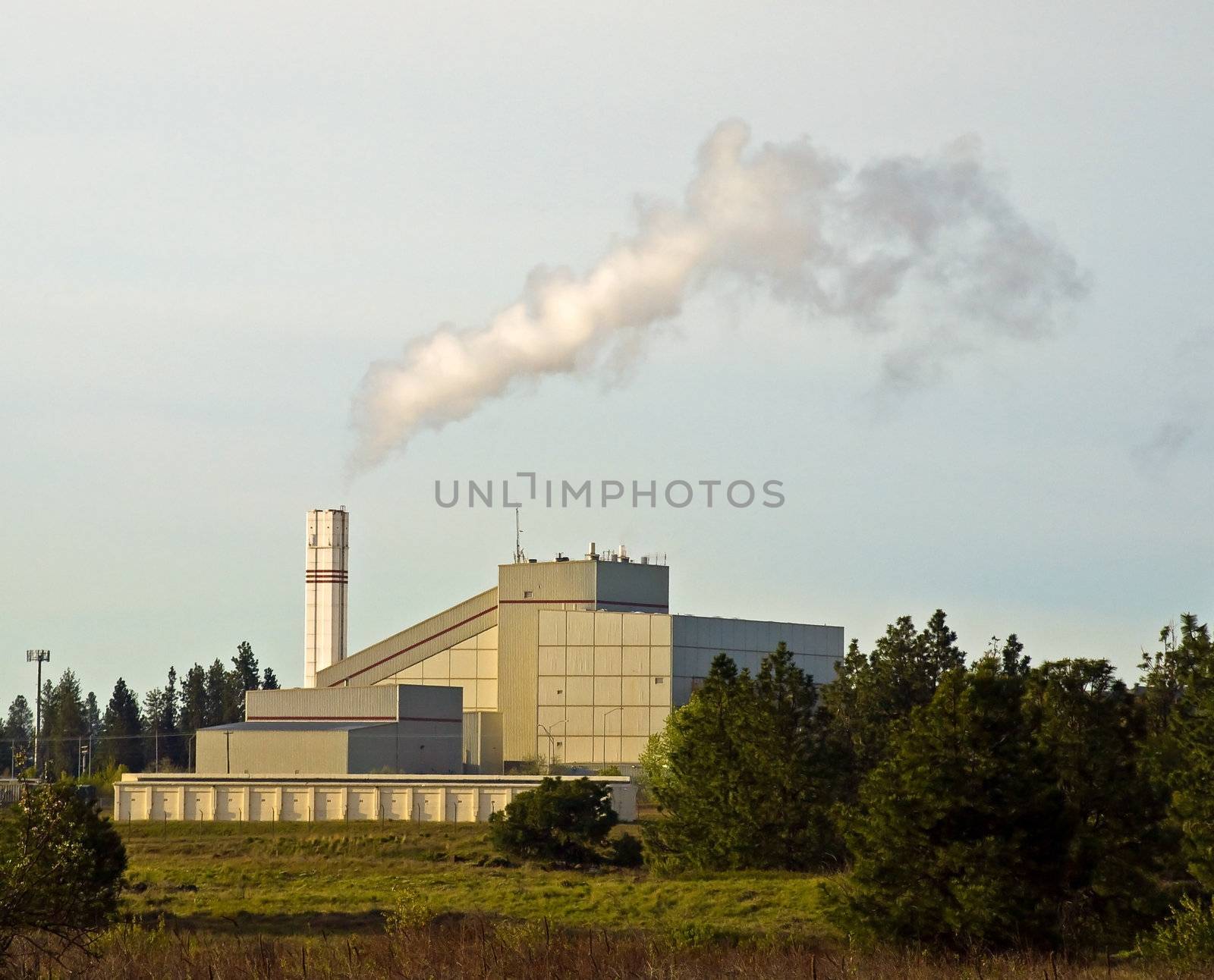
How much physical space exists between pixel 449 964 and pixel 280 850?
172 feet

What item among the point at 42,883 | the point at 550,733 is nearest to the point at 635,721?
the point at 550,733

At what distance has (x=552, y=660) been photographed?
102 metres

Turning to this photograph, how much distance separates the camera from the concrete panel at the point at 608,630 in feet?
334

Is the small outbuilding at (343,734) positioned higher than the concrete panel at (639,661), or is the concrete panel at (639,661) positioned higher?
the concrete panel at (639,661)

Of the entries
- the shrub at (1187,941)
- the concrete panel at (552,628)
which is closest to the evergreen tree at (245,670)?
the concrete panel at (552,628)

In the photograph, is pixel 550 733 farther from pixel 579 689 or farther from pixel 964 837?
pixel 964 837

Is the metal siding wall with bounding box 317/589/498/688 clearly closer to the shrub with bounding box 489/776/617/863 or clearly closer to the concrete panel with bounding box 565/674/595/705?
the concrete panel with bounding box 565/674/595/705

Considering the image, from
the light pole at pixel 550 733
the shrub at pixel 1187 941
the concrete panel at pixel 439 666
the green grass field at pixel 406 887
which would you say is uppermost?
the concrete panel at pixel 439 666

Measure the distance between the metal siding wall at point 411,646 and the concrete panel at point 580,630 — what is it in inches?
269

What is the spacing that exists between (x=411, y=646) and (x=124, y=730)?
6129 centimetres

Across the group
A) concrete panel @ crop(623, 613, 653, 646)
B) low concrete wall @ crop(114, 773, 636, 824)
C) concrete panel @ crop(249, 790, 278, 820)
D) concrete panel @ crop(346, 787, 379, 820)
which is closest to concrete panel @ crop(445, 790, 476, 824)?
low concrete wall @ crop(114, 773, 636, 824)

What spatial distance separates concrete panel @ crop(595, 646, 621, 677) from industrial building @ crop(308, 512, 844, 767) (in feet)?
0.21

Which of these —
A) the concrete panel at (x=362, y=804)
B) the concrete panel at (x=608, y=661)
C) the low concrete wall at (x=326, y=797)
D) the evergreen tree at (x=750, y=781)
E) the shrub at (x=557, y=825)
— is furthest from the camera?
A: the concrete panel at (x=608, y=661)

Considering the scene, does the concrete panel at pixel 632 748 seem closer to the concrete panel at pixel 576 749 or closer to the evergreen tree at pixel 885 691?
the concrete panel at pixel 576 749
